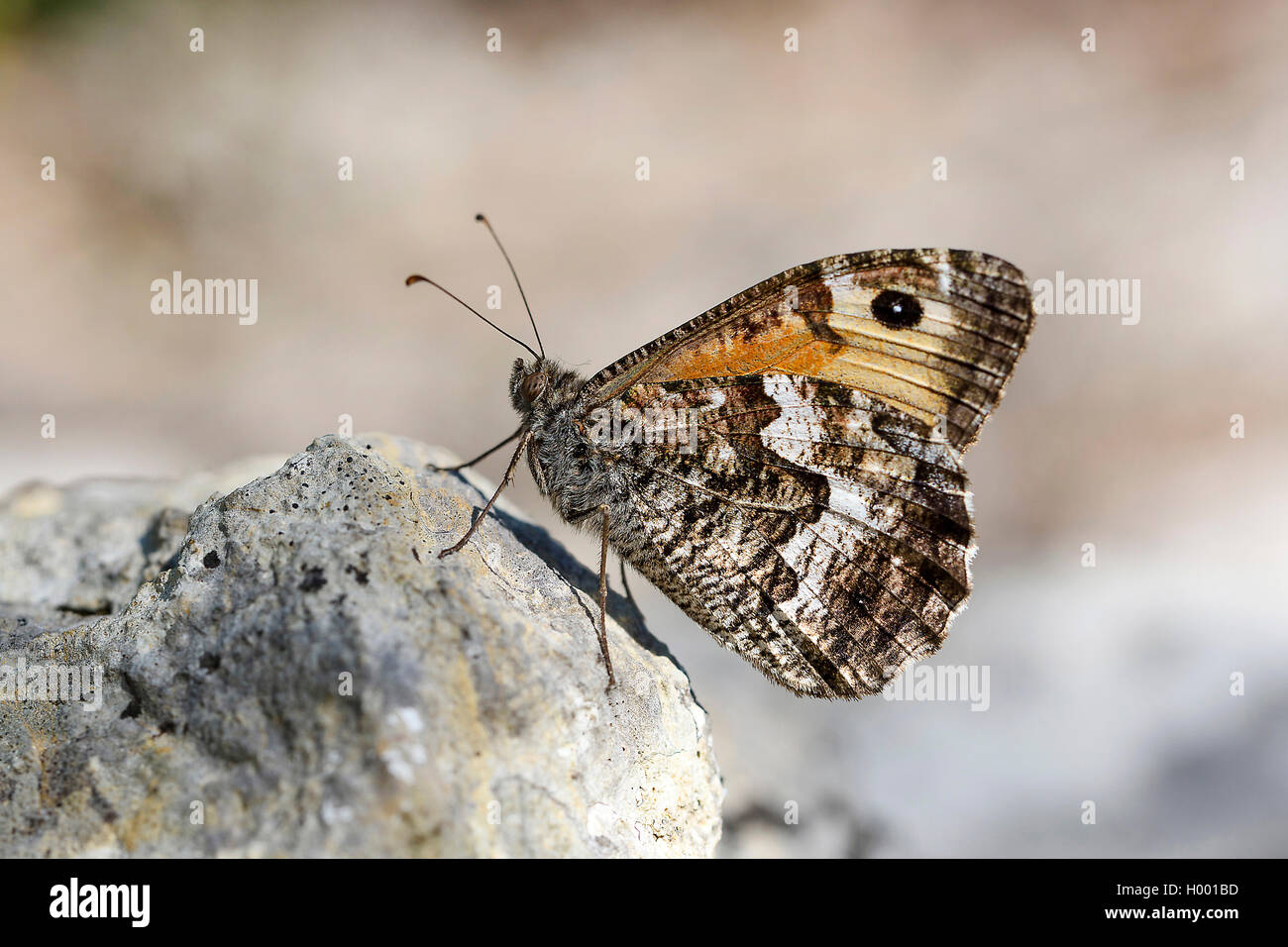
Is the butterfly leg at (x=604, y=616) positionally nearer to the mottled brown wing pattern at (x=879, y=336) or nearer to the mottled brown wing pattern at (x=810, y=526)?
the mottled brown wing pattern at (x=810, y=526)

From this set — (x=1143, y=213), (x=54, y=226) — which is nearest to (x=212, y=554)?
(x=54, y=226)

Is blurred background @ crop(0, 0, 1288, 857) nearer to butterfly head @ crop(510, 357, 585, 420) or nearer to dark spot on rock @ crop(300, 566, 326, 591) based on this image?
butterfly head @ crop(510, 357, 585, 420)

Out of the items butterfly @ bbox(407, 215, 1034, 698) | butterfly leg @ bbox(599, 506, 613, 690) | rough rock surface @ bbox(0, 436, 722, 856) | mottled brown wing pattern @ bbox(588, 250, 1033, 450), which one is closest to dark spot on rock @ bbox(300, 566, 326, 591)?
rough rock surface @ bbox(0, 436, 722, 856)

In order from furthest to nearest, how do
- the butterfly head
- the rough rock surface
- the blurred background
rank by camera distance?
the blurred background → the butterfly head → the rough rock surface

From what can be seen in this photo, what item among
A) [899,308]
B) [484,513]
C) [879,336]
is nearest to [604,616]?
[484,513]

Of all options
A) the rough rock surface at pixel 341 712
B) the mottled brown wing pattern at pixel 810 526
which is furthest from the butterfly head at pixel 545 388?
the rough rock surface at pixel 341 712
